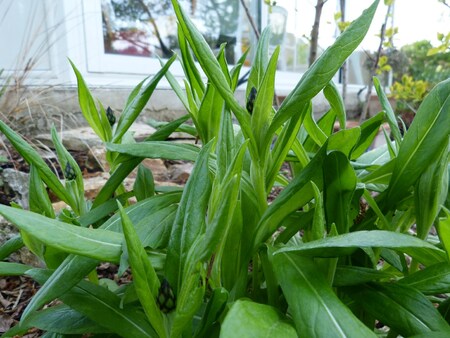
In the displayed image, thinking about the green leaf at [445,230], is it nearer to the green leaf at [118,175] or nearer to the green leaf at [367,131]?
the green leaf at [367,131]

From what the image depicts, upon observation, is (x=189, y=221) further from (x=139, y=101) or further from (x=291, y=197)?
(x=139, y=101)

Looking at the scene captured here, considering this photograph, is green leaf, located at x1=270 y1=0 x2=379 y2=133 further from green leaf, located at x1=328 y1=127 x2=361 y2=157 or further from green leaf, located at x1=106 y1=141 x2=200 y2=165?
green leaf, located at x1=106 y1=141 x2=200 y2=165

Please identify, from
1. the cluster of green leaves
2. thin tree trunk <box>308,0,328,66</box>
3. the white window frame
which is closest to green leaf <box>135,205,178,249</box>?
the cluster of green leaves

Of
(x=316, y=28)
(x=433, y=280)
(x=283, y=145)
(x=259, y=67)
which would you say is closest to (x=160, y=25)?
(x=316, y=28)

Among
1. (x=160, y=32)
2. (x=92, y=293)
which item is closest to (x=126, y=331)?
(x=92, y=293)

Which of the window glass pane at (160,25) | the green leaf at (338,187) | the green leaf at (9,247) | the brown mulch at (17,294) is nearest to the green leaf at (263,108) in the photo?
the green leaf at (338,187)

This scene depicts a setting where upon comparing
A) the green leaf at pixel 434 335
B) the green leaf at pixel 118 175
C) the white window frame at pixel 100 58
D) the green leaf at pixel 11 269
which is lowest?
the green leaf at pixel 11 269

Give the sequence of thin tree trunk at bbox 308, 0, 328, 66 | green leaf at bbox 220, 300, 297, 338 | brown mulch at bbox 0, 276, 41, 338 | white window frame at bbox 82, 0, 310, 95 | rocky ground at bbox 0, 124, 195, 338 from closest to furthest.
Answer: green leaf at bbox 220, 300, 297, 338
brown mulch at bbox 0, 276, 41, 338
rocky ground at bbox 0, 124, 195, 338
thin tree trunk at bbox 308, 0, 328, 66
white window frame at bbox 82, 0, 310, 95
